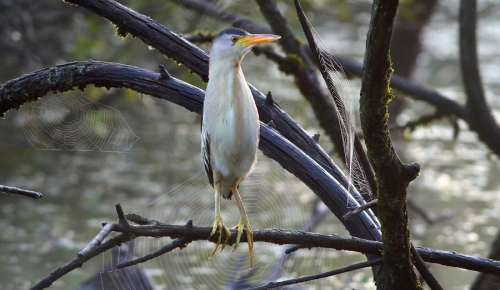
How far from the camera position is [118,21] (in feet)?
7.39

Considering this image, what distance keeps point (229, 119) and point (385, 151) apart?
0.72m

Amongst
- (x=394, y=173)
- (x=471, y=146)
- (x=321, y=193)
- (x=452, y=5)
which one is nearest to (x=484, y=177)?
(x=471, y=146)

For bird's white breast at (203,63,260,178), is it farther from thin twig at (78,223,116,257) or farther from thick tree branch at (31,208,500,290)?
thin twig at (78,223,116,257)

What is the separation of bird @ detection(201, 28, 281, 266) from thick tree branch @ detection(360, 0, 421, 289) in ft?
1.70

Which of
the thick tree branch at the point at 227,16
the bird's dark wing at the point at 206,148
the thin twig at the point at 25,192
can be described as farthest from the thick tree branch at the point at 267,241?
the thick tree branch at the point at 227,16

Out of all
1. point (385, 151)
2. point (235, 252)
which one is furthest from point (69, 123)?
point (385, 151)

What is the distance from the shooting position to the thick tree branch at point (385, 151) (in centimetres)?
140

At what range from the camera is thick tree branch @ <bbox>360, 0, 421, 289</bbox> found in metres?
1.40

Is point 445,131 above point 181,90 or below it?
above

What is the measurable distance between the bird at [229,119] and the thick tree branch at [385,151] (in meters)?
0.52

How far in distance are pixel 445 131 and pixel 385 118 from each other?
254 inches

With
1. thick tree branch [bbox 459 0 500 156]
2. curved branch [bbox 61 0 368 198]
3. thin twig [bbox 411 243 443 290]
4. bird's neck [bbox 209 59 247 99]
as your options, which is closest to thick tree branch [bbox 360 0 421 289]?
thin twig [bbox 411 243 443 290]

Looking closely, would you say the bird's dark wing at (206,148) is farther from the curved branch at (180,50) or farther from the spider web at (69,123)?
the spider web at (69,123)

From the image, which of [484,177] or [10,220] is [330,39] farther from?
[10,220]
